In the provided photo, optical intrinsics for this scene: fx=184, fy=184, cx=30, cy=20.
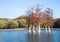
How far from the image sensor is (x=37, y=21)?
3669 cm

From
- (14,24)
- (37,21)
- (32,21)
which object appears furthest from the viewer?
(14,24)

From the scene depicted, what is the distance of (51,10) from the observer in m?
40.2

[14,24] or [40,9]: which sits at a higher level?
[40,9]

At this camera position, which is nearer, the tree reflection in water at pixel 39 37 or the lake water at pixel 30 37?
the tree reflection in water at pixel 39 37

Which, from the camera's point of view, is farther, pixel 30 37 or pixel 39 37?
pixel 30 37

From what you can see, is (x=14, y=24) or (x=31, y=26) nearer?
(x=31, y=26)

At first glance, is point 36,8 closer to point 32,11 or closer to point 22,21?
point 32,11

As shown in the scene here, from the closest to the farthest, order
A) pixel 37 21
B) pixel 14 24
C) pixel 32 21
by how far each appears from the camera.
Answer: pixel 37 21, pixel 32 21, pixel 14 24

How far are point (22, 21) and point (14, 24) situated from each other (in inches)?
131

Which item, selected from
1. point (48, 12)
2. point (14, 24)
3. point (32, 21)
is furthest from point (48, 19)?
point (14, 24)

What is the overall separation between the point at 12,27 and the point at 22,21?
133 inches

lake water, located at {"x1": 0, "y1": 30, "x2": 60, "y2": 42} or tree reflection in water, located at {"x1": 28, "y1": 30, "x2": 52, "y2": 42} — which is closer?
tree reflection in water, located at {"x1": 28, "y1": 30, "x2": 52, "y2": 42}

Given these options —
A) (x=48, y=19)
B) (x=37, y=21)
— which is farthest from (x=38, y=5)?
(x=48, y=19)

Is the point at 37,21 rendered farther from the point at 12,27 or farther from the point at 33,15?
the point at 12,27
